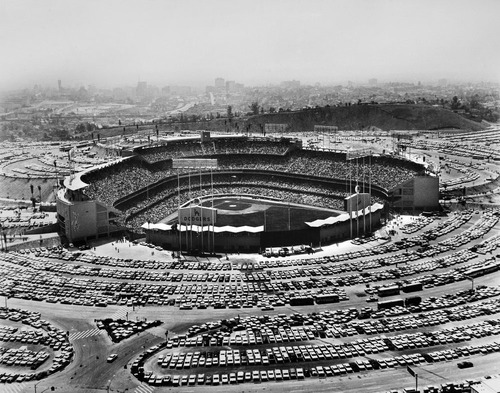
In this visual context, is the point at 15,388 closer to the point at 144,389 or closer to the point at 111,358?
the point at 111,358

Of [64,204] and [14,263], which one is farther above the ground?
[64,204]

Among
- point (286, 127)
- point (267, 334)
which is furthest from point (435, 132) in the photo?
point (267, 334)

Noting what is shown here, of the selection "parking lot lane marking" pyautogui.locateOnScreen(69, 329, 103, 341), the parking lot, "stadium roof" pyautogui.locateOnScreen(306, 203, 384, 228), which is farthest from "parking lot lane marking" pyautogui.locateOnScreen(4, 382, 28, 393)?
"stadium roof" pyautogui.locateOnScreen(306, 203, 384, 228)

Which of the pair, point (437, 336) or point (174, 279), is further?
point (174, 279)

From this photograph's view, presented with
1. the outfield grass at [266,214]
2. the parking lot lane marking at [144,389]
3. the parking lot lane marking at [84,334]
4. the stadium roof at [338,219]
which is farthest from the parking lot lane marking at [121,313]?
the outfield grass at [266,214]

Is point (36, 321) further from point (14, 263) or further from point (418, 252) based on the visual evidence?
point (418, 252)

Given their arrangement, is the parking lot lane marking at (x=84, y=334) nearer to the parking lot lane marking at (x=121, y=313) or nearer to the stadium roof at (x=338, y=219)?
the parking lot lane marking at (x=121, y=313)

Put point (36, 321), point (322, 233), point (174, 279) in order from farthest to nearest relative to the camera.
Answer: point (322, 233), point (174, 279), point (36, 321)

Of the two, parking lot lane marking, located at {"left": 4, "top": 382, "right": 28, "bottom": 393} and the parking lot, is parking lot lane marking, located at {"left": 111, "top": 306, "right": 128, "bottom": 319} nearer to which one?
the parking lot
